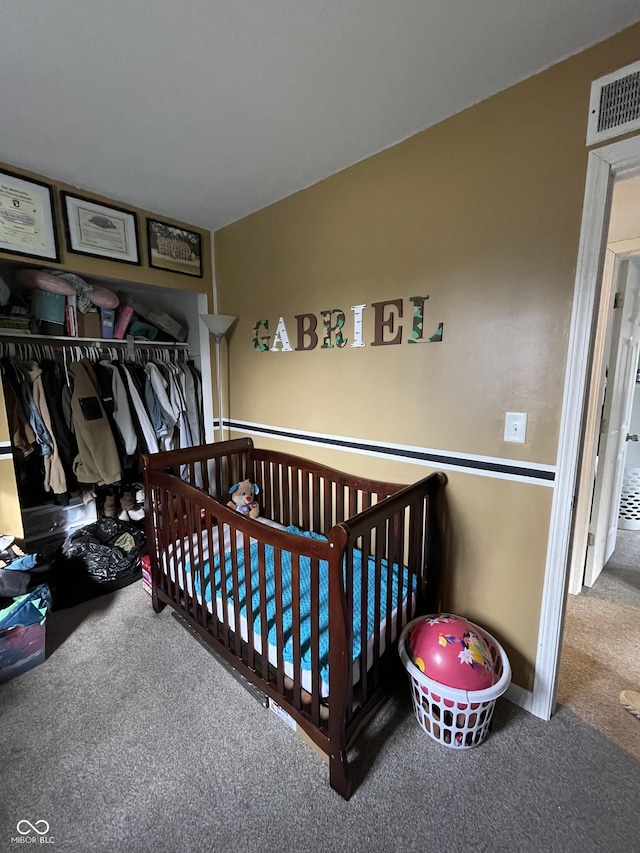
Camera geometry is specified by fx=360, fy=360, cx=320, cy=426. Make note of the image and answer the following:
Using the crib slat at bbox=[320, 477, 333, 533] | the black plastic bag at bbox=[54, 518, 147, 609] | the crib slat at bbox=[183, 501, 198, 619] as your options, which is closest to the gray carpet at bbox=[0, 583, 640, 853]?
the crib slat at bbox=[183, 501, 198, 619]

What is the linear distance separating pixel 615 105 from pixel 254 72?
3.85ft

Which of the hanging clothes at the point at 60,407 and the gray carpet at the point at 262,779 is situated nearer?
the gray carpet at the point at 262,779

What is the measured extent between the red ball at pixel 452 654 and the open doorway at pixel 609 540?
565 mm

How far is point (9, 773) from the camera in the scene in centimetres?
122

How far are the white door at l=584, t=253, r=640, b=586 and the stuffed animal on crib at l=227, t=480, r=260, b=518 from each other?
2107mm

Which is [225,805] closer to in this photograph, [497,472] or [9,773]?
[9,773]

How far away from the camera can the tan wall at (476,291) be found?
1.25 metres

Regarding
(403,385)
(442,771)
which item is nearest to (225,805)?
(442,771)

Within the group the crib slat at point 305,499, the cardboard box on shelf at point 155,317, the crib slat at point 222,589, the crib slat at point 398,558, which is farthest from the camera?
the cardboard box on shelf at point 155,317

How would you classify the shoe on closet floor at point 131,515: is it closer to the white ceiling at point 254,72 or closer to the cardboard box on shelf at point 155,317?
the cardboard box on shelf at point 155,317

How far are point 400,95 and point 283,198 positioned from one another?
3.09 ft

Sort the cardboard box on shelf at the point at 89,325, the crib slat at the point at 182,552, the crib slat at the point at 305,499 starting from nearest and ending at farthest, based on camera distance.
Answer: the crib slat at the point at 182,552 < the crib slat at the point at 305,499 < the cardboard box on shelf at the point at 89,325

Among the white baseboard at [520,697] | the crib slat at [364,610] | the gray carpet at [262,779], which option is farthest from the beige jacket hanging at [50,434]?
the white baseboard at [520,697]

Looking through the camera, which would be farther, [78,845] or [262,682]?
[262,682]
